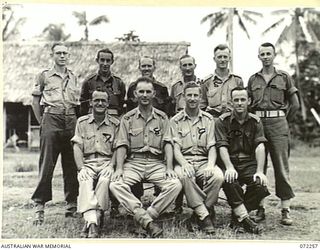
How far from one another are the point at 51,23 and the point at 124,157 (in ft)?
3.48

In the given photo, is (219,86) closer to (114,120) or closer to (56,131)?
(114,120)

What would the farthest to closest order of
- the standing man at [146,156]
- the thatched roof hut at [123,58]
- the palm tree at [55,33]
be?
the thatched roof hut at [123,58], the palm tree at [55,33], the standing man at [146,156]

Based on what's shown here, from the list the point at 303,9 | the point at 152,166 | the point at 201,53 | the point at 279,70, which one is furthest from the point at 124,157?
the point at 303,9

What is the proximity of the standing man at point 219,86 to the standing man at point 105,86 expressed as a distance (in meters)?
0.53

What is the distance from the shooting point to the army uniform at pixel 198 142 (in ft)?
10.1

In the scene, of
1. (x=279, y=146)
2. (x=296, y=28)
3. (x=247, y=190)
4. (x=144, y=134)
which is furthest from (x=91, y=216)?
(x=296, y=28)

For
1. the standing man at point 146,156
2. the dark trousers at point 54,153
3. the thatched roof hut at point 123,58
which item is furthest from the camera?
the thatched roof hut at point 123,58

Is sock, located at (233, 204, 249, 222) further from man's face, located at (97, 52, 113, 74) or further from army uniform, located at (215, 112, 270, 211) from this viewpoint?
man's face, located at (97, 52, 113, 74)

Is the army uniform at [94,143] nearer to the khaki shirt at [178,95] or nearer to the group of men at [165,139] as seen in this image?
the group of men at [165,139]

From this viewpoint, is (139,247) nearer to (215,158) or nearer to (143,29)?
(215,158)

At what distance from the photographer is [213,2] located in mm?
3424

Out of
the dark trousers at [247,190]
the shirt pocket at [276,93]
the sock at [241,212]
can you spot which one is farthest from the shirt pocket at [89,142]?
the shirt pocket at [276,93]

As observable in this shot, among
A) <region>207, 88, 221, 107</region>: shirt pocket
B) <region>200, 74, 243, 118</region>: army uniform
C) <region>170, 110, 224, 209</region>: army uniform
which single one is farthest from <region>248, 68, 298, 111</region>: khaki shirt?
<region>170, 110, 224, 209</region>: army uniform

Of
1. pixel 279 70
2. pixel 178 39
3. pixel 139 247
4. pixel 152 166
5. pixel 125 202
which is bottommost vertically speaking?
pixel 139 247
